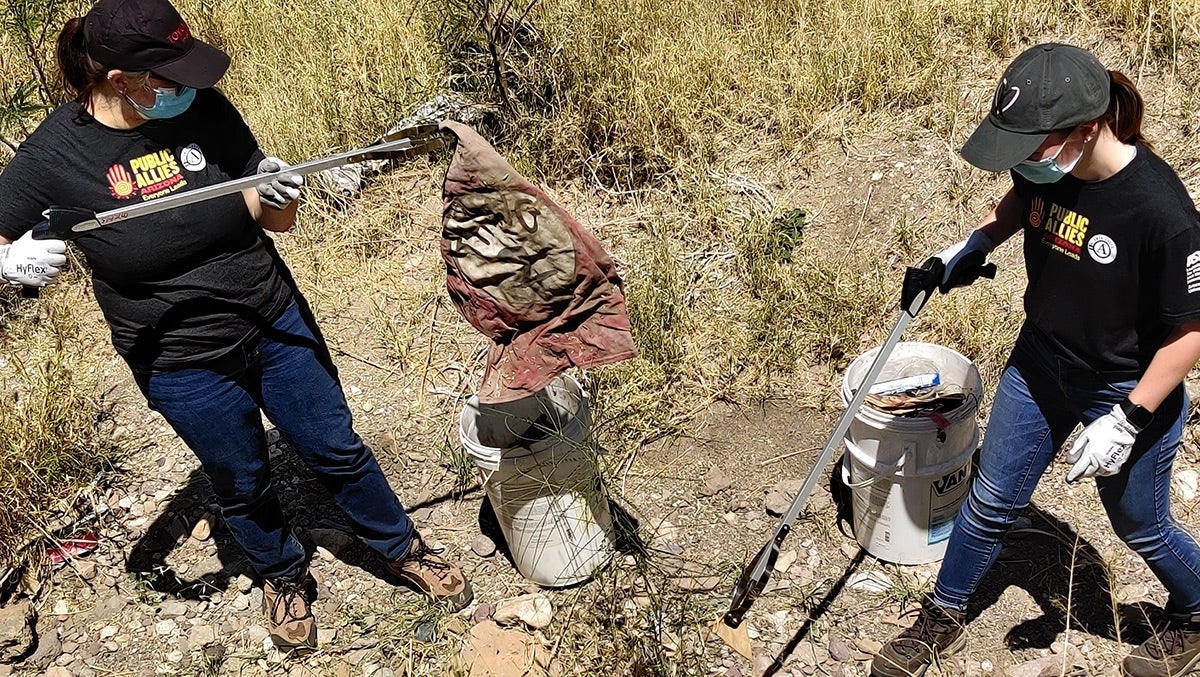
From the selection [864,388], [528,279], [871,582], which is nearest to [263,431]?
[528,279]

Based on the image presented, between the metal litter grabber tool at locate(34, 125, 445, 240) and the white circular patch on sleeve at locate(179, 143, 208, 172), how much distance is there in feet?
0.21

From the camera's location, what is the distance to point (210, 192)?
7.81 ft

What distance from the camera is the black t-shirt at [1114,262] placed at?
2.00 m

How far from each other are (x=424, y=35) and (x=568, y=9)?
2.89 feet

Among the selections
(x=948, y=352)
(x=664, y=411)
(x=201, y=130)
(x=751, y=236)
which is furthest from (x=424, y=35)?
(x=948, y=352)

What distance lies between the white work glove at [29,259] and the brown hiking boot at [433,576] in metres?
1.35

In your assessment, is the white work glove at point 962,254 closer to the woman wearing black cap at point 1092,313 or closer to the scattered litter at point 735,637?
the woman wearing black cap at point 1092,313

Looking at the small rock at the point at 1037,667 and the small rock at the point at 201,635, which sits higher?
the small rock at the point at 1037,667

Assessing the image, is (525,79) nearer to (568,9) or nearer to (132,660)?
(568,9)

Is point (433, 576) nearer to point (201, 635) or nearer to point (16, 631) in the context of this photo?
point (201, 635)

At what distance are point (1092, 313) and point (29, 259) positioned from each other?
2.41 metres

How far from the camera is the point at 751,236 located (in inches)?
168

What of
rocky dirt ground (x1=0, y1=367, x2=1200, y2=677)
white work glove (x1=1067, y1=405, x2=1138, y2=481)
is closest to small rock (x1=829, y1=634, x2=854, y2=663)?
rocky dirt ground (x1=0, y1=367, x2=1200, y2=677)

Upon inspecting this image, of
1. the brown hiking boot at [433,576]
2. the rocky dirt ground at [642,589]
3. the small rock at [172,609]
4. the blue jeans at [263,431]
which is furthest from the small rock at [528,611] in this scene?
the small rock at [172,609]
